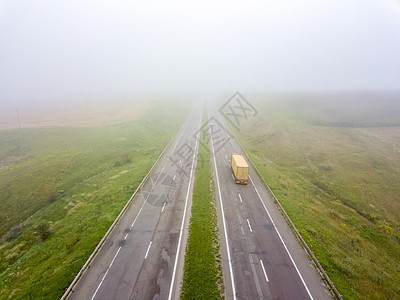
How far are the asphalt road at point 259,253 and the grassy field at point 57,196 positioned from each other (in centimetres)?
1379

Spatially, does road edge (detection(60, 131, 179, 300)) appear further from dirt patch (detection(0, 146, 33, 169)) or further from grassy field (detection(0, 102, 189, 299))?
dirt patch (detection(0, 146, 33, 169))

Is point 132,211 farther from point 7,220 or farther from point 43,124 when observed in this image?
point 43,124

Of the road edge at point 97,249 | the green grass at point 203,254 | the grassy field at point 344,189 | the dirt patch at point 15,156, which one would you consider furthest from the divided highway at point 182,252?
the dirt patch at point 15,156

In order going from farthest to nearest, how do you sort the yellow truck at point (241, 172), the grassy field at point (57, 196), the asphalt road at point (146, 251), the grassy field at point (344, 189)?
1. the yellow truck at point (241, 172)
2. the grassy field at point (57, 196)
3. the grassy field at point (344, 189)
4. the asphalt road at point (146, 251)

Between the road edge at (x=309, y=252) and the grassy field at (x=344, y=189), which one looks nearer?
the road edge at (x=309, y=252)

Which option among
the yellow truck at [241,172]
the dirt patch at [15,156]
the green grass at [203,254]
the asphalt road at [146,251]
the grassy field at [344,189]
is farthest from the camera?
the dirt patch at [15,156]

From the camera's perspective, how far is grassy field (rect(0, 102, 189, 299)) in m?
17.2

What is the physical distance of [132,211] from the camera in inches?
967

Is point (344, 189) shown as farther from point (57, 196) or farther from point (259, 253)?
point (57, 196)

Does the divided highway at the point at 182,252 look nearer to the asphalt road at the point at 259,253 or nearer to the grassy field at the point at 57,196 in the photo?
the asphalt road at the point at 259,253

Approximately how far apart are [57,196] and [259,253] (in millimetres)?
33815

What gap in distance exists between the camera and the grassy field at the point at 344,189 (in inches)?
665

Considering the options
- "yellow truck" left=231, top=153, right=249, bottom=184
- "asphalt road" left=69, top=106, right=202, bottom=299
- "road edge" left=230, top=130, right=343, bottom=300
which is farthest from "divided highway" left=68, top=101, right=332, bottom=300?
"yellow truck" left=231, top=153, right=249, bottom=184

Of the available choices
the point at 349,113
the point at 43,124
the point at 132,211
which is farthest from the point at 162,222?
the point at 349,113
